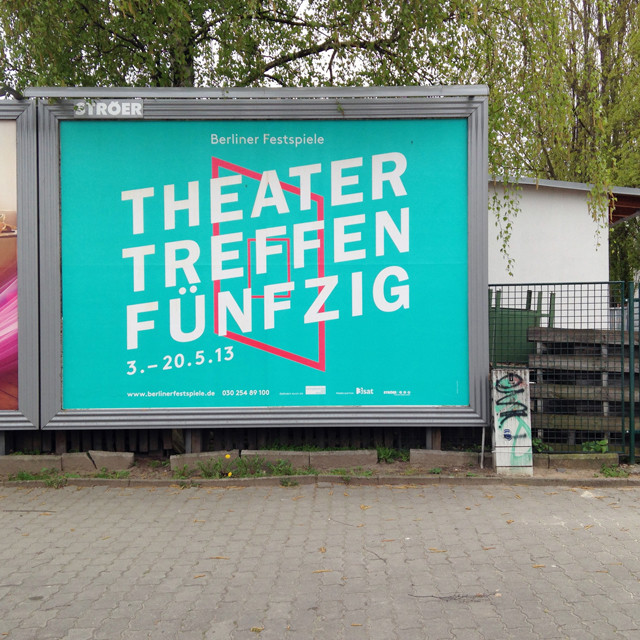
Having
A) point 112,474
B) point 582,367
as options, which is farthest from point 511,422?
point 112,474

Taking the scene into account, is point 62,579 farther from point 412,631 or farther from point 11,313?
point 11,313

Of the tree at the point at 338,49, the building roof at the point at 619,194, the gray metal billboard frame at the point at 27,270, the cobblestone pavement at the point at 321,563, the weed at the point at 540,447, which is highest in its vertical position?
the tree at the point at 338,49

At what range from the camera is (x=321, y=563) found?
15.3 ft

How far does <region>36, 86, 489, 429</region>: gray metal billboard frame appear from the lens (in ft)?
23.2

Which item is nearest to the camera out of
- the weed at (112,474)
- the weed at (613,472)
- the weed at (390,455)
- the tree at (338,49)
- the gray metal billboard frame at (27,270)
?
the weed at (613,472)

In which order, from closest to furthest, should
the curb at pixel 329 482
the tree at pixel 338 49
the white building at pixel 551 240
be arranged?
the curb at pixel 329 482 → the tree at pixel 338 49 → the white building at pixel 551 240

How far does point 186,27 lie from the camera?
8.22 m

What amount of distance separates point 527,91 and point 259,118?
142 inches

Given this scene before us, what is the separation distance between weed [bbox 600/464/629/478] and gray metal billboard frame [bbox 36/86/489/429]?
52.5 inches

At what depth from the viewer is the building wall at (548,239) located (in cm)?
1313

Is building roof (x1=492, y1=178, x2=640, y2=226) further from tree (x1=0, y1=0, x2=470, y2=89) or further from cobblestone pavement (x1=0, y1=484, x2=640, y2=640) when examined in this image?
cobblestone pavement (x1=0, y1=484, x2=640, y2=640)

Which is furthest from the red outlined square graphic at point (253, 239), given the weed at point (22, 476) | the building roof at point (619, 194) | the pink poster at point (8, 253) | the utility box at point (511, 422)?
the building roof at point (619, 194)

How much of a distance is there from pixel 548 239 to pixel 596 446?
693 cm

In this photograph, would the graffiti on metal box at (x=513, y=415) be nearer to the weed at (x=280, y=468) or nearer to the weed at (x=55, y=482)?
the weed at (x=280, y=468)
